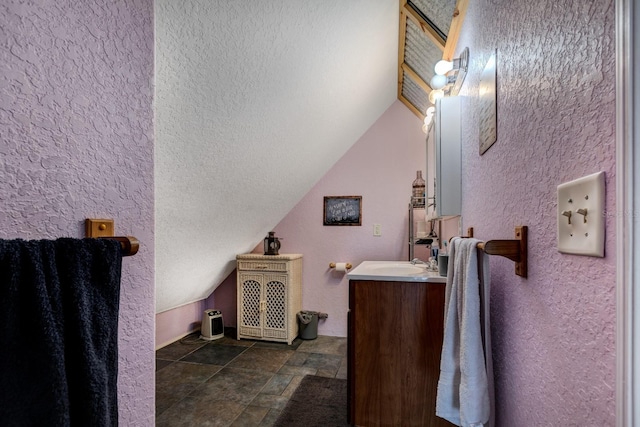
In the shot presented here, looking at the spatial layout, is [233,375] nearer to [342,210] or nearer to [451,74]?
[342,210]

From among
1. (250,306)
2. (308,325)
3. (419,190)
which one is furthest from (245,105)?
(308,325)

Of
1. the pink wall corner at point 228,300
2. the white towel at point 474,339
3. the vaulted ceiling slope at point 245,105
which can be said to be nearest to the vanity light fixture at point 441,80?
the vaulted ceiling slope at point 245,105

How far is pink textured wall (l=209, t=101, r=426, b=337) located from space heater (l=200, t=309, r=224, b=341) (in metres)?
0.86

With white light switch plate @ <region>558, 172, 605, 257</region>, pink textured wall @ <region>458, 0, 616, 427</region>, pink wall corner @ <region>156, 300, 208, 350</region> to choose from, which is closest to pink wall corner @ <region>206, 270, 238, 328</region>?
pink wall corner @ <region>156, 300, 208, 350</region>

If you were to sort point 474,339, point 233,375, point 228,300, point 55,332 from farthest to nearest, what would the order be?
point 228,300 < point 233,375 < point 474,339 < point 55,332

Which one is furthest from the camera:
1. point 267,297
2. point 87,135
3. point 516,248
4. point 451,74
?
point 267,297

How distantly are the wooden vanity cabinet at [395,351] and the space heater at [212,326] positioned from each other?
6.13 ft

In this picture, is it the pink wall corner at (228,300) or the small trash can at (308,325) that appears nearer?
the small trash can at (308,325)

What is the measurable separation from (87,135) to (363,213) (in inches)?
103

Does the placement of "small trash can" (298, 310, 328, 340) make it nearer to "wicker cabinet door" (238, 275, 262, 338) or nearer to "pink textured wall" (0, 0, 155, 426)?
"wicker cabinet door" (238, 275, 262, 338)

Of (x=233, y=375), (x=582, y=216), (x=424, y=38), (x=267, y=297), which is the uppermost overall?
(x=424, y=38)

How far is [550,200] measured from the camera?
0.62 meters

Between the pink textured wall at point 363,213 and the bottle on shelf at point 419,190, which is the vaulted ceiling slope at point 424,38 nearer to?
the pink textured wall at point 363,213

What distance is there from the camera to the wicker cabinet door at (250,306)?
2.94 meters
